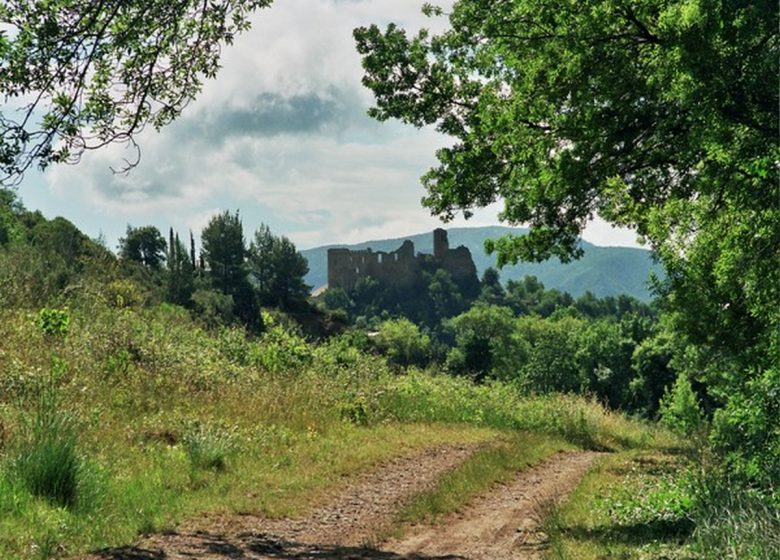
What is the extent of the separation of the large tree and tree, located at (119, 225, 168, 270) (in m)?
87.5

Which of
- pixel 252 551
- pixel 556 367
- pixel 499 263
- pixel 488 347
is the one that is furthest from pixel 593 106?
pixel 488 347

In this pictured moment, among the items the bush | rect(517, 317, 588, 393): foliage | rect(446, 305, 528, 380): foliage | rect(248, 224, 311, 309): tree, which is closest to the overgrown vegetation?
the bush

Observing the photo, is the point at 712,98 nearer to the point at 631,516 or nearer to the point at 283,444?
the point at 631,516

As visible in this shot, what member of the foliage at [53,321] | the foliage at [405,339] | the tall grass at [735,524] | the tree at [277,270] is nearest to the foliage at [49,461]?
the foliage at [53,321]

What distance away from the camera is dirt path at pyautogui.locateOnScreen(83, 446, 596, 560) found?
6.49 m

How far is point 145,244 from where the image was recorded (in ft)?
324

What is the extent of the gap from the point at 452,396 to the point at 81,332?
10892 mm

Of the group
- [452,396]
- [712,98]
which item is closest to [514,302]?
[452,396]

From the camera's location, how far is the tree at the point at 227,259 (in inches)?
3698

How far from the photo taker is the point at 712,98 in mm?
6801

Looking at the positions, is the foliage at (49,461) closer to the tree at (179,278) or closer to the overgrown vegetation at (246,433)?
the overgrown vegetation at (246,433)

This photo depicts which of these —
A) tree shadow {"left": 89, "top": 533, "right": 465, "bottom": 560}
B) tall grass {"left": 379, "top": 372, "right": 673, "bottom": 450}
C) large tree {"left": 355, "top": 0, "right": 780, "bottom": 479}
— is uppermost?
large tree {"left": 355, "top": 0, "right": 780, "bottom": 479}

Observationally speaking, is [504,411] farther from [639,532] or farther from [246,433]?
[639,532]

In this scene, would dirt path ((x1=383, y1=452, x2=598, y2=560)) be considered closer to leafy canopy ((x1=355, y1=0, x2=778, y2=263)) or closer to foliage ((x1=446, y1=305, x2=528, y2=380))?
leafy canopy ((x1=355, y1=0, x2=778, y2=263))
